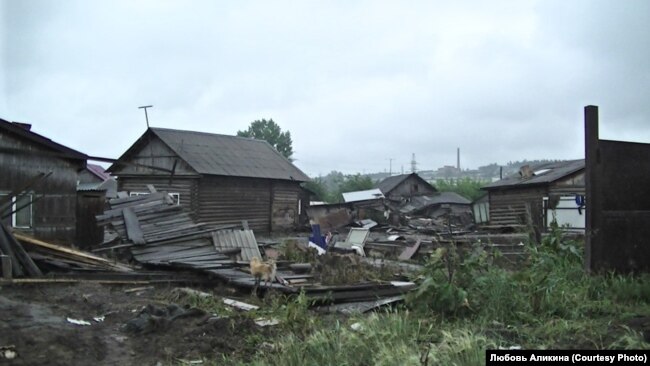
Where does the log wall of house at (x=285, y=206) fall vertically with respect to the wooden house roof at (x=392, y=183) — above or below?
below

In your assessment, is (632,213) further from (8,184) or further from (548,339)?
(8,184)

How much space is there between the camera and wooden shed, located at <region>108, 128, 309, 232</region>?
2655 cm

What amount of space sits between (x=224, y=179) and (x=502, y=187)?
17458 mm

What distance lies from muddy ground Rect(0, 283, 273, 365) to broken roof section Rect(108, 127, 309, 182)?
18162 millimetres

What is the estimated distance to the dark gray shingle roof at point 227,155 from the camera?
27.4 m

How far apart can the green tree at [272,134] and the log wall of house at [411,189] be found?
26.3 metres

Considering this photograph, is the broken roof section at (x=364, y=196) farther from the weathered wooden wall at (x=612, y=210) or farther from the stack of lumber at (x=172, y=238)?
the weathered wooden wall at (x=612, y=210)

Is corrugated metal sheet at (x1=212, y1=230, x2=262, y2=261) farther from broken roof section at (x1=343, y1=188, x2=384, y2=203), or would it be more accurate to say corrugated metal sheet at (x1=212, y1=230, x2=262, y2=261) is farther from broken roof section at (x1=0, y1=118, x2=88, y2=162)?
broken roof section at (x1=343, y1=188, x2=384, y2=203)

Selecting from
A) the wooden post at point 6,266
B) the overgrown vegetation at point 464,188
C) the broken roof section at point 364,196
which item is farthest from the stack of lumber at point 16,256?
the overgrown vegetation at point 464,188

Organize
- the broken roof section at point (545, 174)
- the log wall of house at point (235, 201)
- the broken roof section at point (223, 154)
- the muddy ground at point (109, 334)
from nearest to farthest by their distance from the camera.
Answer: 1. the muddy ground at point (109, 334)
2. the log wall of house at point (235, 201)
3. the broken roof section at point (223, 154)
4. the broken roof section at point (545, 174)

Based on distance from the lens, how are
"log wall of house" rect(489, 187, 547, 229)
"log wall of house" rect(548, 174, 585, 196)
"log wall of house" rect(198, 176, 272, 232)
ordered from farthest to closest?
"log wall of house" rect(489, 187, 547, 229) → "log wall of house" rect(548, 174, 585, 196) → "log wall of house" rect(198, 176, 272, 232)

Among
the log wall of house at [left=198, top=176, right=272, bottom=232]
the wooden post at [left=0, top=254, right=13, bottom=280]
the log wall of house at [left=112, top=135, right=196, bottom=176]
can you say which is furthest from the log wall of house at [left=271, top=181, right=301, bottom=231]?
the wooden post at [left=0, top=254, right=13, bottom=280]

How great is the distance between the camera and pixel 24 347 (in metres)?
5.62

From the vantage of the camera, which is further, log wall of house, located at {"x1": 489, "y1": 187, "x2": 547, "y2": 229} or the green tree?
the green tree
